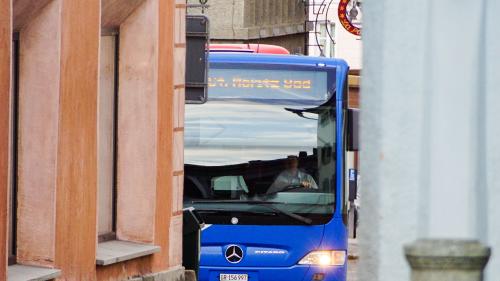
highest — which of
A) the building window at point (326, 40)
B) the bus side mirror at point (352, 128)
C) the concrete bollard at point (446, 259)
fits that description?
the building window at point (326, 40)

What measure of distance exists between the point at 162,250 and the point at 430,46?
10572 mm

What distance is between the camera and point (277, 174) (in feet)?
54.3

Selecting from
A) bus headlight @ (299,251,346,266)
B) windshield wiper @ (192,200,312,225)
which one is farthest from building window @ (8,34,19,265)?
bus headlight @ (299,251,346,266)

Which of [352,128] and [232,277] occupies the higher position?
[352,128]

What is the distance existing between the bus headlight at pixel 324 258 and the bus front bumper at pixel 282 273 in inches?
2.4

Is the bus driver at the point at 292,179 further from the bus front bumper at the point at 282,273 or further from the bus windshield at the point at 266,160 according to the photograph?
the bus front bumper at the point at 282,273

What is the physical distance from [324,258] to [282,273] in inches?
22.8

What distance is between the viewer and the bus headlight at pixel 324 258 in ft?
54.4

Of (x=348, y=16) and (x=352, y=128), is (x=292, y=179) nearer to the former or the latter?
(x=352, y=128)

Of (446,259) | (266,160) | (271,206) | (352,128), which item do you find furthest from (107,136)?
(446,259)

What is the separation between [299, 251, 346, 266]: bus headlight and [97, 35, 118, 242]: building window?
353cm

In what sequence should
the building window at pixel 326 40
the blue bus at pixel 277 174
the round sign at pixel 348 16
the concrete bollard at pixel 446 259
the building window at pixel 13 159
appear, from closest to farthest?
the concrete bollard at pixel 446 259
the building window at pixel 13 159
the blue bus at pixel 277 174
the round sign at pixel 348 16
the building window at pixel 326 40

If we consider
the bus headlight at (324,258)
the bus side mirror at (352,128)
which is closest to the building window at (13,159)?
the bus headlight at (324,258)

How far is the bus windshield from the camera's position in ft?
54.3
